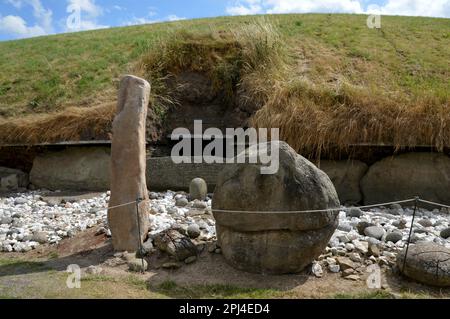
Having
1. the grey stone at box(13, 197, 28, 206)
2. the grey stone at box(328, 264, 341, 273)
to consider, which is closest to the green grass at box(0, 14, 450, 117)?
the grey stone at box(13, 197, 28, 206)

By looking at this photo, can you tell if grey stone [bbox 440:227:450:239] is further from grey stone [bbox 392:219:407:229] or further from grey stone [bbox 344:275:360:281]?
grey stone [bbox 344:275:360:281]

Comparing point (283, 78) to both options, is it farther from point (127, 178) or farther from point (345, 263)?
point (345, 263)

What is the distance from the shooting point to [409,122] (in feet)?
24.6

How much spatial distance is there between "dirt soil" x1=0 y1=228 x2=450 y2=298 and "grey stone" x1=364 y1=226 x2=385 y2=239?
0.86 meters

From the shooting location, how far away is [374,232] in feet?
18.0

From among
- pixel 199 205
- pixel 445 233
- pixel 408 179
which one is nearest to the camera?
pixel 445 233

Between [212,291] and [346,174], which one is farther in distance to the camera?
[346,174]

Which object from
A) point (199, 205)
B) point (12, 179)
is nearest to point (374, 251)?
point (199, 205)

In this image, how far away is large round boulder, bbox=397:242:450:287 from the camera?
13.9ft

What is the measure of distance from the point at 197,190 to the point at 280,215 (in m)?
2.96

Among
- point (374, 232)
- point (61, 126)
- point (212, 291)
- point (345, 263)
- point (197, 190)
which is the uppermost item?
point (61, 126)

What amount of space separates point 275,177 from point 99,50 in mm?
10037

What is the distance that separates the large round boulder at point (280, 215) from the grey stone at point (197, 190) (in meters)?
2.62
